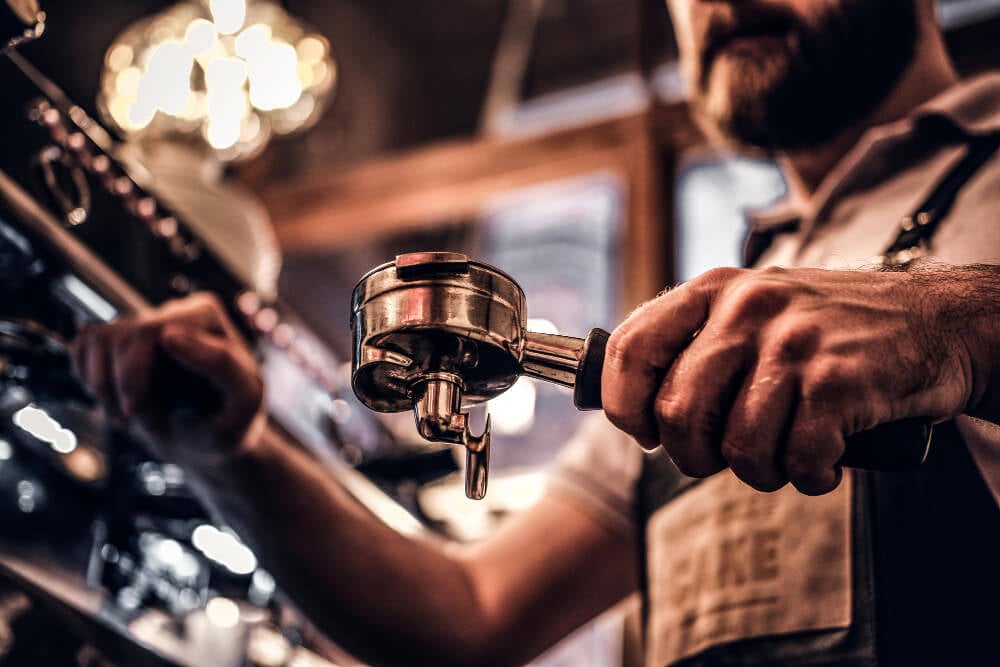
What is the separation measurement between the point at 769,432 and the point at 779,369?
0.03m

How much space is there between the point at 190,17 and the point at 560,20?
181cm

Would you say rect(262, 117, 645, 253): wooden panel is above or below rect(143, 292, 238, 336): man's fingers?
above

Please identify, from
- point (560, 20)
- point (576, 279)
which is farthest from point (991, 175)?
point (560, 20)

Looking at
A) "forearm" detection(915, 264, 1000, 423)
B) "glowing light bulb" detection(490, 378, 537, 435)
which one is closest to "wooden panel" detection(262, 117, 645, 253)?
"glowing light bulb" detection(490, 378, 537, 435)

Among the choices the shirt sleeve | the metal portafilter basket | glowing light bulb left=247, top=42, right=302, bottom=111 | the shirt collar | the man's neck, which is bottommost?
the metal portafilter basket

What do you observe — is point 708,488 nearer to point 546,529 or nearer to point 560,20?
point 546,529

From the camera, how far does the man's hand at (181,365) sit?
908 mm

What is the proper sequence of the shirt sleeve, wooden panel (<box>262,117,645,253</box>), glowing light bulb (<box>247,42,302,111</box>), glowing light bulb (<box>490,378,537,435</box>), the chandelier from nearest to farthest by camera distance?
the shirt sleeve < the chandelier < glowing light bulb (<box>247,42,302,111</box>) < wooden panel (<box>262,117,645,253</box>) < glowing light bulb (<box>490,378,537,435</box>)

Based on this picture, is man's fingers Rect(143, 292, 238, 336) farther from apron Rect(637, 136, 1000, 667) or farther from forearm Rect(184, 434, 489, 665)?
apron Rect(637, 136, 1000, 667)

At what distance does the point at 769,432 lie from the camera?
0.51 metres

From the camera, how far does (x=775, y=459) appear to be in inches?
20.4

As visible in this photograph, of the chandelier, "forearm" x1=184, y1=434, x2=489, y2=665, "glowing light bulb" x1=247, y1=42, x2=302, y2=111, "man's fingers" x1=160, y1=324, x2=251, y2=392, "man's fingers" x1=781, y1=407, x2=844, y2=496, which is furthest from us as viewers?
"glowing light bulb" x1=247, y1=42, x2=302, y2=111

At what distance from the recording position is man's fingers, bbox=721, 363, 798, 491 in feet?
1.67

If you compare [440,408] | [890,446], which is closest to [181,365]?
[440,408]
